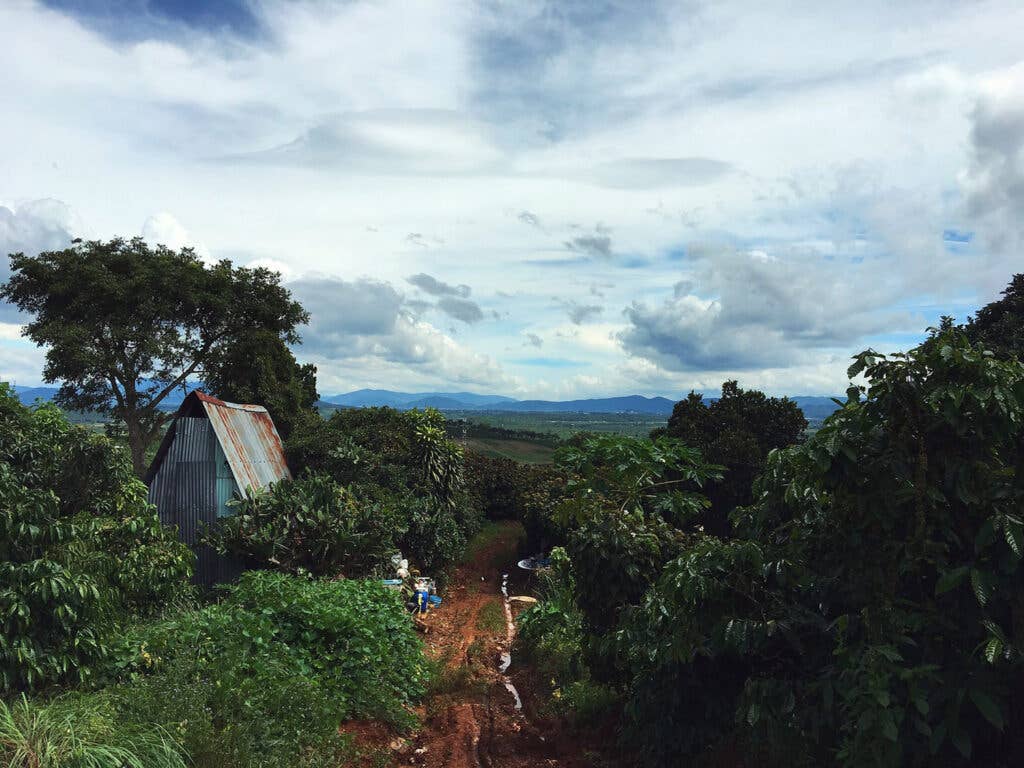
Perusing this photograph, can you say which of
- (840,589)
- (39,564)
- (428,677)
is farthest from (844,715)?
(428,677)

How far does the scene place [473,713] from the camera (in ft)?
29.7

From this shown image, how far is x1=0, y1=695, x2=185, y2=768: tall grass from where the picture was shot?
4.68m

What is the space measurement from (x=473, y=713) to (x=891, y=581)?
6759mm

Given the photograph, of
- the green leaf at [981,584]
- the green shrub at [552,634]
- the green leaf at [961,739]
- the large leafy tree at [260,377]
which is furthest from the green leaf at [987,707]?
the large leafy tree at [260,377]

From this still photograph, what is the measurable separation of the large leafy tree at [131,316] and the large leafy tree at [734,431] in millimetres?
17722

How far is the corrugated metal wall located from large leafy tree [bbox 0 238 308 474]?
13429 millimetres

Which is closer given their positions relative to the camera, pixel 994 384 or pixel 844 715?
pixel 994 384

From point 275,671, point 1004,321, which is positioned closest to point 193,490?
point 275,671

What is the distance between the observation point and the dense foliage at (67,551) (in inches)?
241

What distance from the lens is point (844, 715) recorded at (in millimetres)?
3826

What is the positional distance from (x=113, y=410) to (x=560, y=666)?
82.7 ft

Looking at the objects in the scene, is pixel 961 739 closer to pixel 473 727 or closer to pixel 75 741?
pixel 75 741

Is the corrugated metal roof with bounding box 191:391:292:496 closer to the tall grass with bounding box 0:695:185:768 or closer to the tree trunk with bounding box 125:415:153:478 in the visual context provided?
the tall grass with bounding box 0:695:185:768

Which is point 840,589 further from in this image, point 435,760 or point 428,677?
point 428,677
